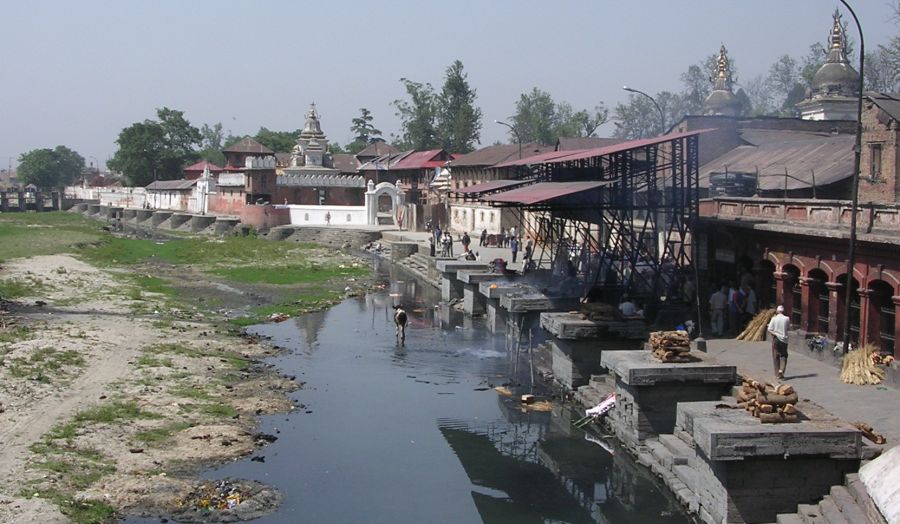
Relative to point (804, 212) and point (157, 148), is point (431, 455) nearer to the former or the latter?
point (804, 212)

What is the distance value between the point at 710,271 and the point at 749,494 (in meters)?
13.9

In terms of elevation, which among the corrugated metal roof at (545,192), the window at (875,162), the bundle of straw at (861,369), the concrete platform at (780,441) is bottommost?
the concrete platform at (780,441)

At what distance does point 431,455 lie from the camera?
19.4 metres

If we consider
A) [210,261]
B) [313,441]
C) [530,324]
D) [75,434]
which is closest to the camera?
[75,434]

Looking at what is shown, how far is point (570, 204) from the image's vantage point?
2630 cm

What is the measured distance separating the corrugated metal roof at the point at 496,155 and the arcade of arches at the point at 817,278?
42.9 m

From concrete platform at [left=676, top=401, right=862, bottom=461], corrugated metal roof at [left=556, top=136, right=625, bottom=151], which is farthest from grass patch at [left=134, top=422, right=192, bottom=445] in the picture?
corrugated metal roof at [left=556, top=136, right=625, bottom=151]

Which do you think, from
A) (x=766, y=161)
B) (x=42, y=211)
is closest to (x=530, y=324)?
(x=766, y=161)

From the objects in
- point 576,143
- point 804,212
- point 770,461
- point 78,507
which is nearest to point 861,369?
point 770,461

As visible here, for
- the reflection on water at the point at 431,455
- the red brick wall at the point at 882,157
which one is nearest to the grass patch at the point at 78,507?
the reflection on water at the point at 431,455

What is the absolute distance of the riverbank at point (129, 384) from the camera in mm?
15977

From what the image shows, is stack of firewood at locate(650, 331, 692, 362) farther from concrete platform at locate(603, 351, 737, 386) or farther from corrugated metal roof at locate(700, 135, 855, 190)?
corrugated metal roof at locate(700, 135, 855, 190)

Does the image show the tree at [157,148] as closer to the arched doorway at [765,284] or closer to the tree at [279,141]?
the tree at [279,141]

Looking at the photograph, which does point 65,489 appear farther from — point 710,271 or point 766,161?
point 766,161
